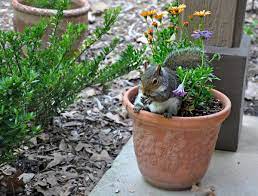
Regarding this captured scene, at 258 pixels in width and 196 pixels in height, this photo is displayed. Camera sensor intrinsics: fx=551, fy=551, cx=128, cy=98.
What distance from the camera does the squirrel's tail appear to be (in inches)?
118

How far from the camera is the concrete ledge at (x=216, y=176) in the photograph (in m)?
3.04

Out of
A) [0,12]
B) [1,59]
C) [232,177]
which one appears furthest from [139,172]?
[0,12]

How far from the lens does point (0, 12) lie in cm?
599

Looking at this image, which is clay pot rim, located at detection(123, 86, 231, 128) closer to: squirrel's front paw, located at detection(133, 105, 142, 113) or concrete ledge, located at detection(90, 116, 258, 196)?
squirrel's front paw, located at detection(133, 105, 142, 113)

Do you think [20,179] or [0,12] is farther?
[0,12]

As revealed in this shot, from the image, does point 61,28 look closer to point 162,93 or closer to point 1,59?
point 1,59

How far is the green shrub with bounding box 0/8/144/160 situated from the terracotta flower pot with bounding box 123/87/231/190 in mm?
423

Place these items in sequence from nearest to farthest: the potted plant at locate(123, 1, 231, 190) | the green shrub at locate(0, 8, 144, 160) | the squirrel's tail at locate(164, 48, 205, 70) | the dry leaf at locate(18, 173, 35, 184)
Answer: the green shrub at locate(0, 8, 144, 160) < the potted plant at locate(123, 1, 231, 190) < the squirrel's tail at locate(164, 48, 205, 70) < the dry leaf at locate(18, 173, 35, 184)

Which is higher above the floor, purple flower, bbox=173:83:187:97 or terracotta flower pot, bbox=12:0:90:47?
purple flower, bbox=173:83:187:97

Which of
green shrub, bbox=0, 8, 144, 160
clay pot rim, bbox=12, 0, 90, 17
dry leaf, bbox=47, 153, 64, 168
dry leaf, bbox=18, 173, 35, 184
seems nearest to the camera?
green shrub, bbox=0, 8, 144, 160

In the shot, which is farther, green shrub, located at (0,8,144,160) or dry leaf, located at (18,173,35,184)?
dry leaf, located at (18,173,35,184)

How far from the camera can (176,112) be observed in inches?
110

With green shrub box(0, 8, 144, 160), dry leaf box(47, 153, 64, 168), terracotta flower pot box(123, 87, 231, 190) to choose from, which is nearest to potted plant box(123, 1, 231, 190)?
terracotta flower pot box(123, 87, 231, 190)

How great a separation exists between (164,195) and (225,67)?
2.78ft
